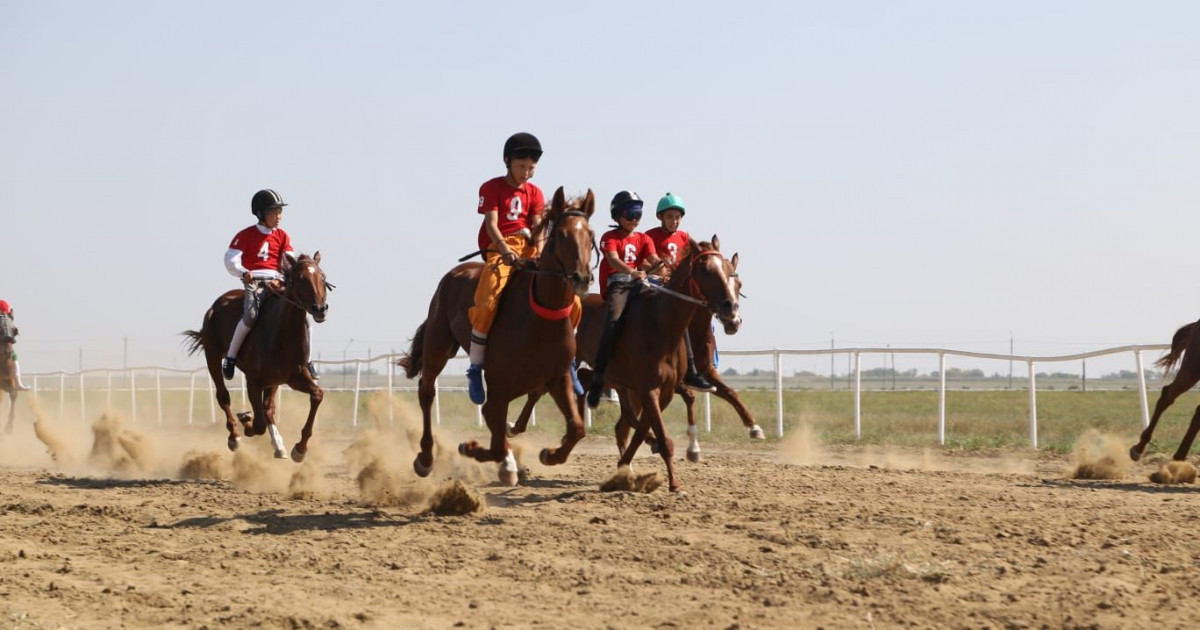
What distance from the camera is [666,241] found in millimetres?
11945

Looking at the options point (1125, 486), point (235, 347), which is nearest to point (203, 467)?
point (235, 347)

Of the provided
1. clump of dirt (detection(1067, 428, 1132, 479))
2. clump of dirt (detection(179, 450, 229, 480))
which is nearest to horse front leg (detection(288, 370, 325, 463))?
clump of dirt (detection(179, 450, 229, 480))

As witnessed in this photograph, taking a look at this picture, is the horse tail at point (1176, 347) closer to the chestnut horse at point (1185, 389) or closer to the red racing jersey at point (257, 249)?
the chestnut horse at point (1185, 389)

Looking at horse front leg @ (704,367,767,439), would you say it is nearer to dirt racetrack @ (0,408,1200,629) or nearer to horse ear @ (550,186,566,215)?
dirt racetrack @ (0,408,1200,629)

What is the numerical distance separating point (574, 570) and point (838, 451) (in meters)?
10.4

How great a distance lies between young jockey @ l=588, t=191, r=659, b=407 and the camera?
408 inches

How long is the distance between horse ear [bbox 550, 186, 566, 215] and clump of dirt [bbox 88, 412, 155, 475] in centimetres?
749

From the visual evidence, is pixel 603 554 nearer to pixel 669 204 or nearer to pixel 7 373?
pixel 669 204

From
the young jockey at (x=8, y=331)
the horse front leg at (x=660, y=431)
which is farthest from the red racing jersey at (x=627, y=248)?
the young jockey at (x=8, y=331)

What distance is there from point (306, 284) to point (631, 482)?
13.9 ft

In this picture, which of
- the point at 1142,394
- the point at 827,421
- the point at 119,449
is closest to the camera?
the point at 1142,394

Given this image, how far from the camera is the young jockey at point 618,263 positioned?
10359 millimetres

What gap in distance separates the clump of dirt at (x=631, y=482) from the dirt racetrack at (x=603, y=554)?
201mm

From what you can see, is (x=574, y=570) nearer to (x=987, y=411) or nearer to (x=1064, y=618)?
(x=1064, y=618)
